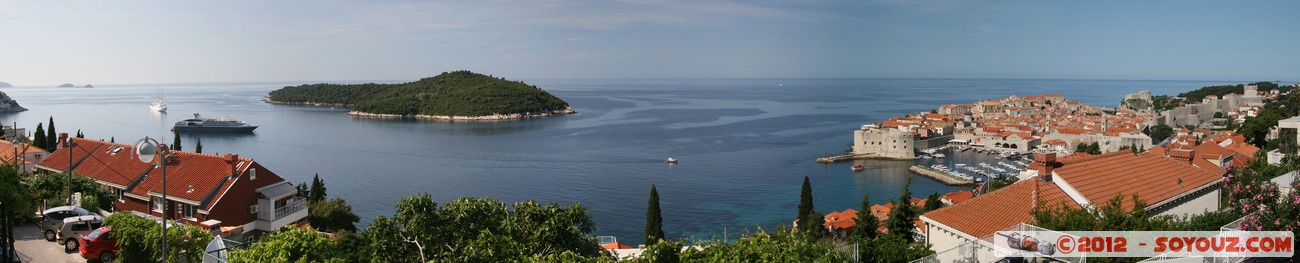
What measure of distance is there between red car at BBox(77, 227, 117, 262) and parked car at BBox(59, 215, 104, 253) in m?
0.51

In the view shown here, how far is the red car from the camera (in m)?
6.13

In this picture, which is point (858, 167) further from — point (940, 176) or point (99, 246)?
point (99, 246)

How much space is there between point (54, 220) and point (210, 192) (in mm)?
3180

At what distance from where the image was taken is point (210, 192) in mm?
10180

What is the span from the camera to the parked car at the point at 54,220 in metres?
6.95

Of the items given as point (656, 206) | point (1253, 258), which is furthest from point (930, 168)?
point (1253, 258)

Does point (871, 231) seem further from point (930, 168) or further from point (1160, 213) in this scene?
point (930, 168)

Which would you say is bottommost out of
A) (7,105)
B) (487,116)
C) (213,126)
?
(213,126)

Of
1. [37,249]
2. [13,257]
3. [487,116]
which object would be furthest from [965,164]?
[487,116]

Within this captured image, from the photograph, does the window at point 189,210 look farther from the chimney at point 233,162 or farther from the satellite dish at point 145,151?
the satellite dish at point 145,151

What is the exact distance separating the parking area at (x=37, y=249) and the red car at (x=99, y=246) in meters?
0.19

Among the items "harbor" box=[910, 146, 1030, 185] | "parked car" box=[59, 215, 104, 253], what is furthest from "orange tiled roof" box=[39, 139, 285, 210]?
"harbor" box=[910, 146, 1030, 185]

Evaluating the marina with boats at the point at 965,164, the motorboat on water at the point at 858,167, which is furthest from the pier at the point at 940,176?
the motorboat on water at the point at 858,167

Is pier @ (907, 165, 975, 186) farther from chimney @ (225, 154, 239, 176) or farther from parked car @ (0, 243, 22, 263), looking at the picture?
parked car @ (0, 243, 22, 263)
